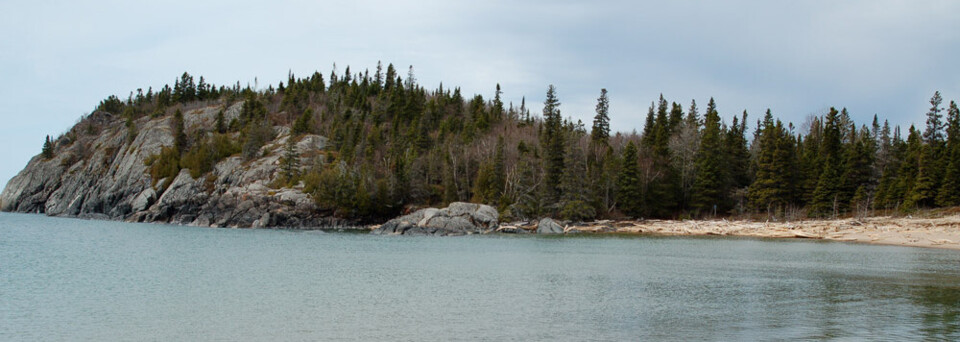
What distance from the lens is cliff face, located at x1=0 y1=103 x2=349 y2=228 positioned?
9138 cm

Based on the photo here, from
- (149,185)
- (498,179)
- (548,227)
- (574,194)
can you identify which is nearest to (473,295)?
(548,227)

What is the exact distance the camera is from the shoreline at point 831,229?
5502 cm

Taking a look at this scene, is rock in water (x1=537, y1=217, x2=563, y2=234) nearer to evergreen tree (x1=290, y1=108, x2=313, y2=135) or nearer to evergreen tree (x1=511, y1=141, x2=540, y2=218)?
evergreen tree (x1=511, y1=141, x2=540, y2=218)

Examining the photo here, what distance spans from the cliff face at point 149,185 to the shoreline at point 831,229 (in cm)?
3935

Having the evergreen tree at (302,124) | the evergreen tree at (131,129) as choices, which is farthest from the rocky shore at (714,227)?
the evergreen tree at (131,129)

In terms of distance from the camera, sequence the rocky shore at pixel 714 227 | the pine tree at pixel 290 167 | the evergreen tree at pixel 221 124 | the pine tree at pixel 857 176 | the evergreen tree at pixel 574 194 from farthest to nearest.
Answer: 1. the evergreen tree at pixel 221 124
2. the pine tree at pixel 290 167
3. the evergreen tree at pixel 574 194
4. the pine tree at pixel 857 176
5. the rocky shore at pixel 714 227

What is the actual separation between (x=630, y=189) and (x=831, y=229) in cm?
2757

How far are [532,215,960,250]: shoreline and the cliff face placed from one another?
39.4 meters

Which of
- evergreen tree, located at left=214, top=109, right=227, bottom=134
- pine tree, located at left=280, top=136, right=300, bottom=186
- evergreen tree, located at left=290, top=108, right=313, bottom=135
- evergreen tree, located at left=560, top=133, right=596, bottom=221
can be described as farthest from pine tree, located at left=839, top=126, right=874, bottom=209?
evergreen tree, located at left=214, top=109, right=227, bottom=134

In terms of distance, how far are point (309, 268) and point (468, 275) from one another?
9.79m

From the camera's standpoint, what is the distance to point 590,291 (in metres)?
26.3

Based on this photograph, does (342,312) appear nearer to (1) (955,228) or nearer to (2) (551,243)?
(2) (551,243)

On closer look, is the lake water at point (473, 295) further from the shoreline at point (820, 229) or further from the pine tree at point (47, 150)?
the pine tree at point (47, 150)

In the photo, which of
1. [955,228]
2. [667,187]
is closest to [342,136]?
[667,187]
